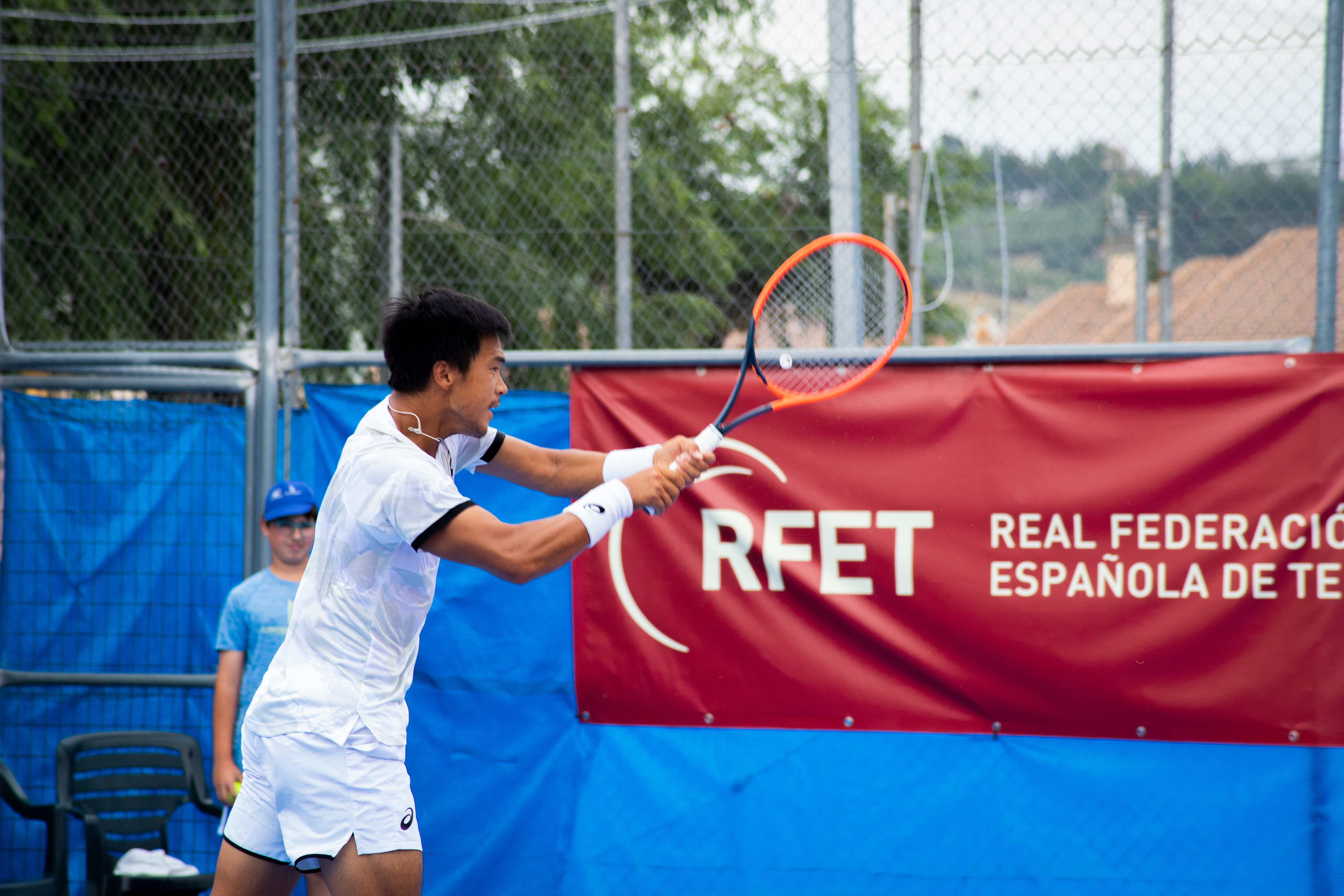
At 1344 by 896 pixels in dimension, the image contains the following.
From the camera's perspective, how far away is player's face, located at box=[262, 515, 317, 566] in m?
4.24

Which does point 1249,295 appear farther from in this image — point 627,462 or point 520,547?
point 520,547

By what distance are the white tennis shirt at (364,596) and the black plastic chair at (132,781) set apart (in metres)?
1.80

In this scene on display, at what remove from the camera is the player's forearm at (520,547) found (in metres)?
2.79

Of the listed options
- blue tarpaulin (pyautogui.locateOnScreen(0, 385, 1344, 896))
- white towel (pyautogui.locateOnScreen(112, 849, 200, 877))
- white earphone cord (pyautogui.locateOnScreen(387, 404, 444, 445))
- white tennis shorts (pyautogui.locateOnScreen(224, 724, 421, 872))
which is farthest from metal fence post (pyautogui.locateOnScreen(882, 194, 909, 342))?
white towel (pyautogui.locateOnScreen(112, 849, 200, 877))

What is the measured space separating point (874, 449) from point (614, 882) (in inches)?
72.3

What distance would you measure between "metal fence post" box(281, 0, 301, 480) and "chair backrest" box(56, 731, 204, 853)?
118cm

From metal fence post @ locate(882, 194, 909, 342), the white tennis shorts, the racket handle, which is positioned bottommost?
the white tennis shorts

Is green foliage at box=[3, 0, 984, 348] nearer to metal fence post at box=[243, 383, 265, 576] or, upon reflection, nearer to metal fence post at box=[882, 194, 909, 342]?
metal fence post at box=[882, 194, 909, 342]

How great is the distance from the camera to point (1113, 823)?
12.8 ft

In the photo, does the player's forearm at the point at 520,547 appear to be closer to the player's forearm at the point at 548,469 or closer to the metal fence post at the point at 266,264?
the player's forearm at the point at 548,469

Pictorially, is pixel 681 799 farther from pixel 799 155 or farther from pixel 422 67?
pixel 799 155

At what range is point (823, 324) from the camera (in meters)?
4.41

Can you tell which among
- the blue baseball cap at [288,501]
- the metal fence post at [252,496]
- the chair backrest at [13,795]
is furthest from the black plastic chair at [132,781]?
the blue baseball cap at [288,501]

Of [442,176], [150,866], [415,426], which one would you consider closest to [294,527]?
[150,866]
